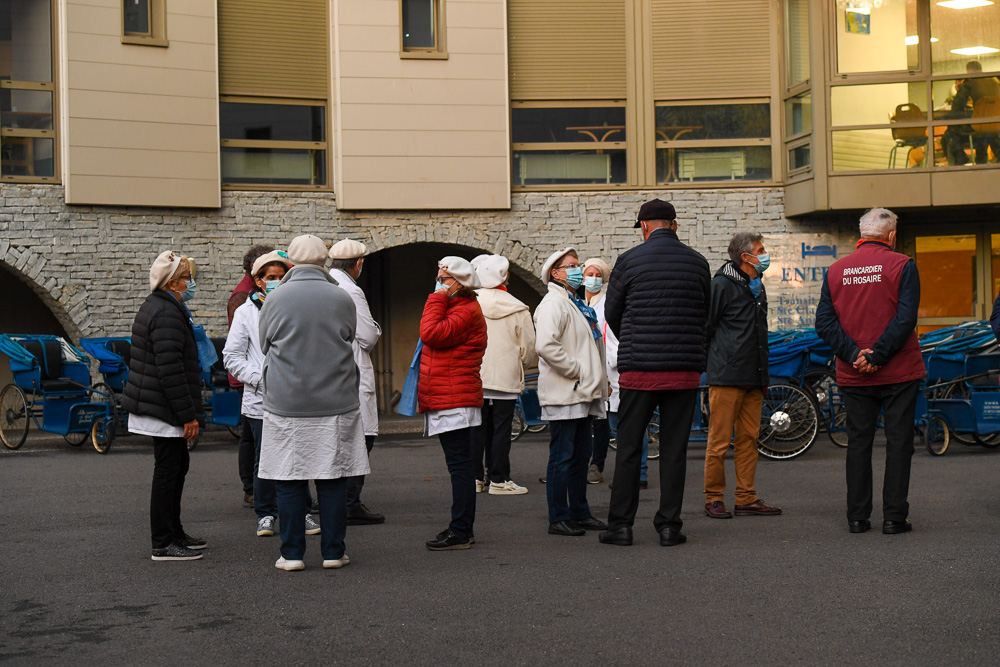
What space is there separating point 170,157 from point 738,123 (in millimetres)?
8572

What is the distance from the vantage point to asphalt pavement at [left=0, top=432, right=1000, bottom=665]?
5.06 metres

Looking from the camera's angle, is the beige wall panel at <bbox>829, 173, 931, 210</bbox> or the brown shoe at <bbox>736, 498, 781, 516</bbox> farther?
the beige wall panel at <bbox>829, 173, 931, 210</bbox>

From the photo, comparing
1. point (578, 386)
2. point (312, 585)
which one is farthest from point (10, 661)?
point (578, 386)

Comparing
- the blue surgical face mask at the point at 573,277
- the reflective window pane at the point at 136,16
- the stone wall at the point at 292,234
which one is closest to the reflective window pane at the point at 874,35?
the stone wall at the point at 292,234

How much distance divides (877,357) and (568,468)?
6.72 ft

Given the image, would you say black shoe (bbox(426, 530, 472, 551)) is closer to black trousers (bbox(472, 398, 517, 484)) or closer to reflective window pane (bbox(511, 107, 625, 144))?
black trousers (bbox(472, 398, 517, 484))

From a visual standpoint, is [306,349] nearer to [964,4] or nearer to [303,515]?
[303,515]

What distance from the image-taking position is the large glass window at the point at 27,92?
16906 millimetres

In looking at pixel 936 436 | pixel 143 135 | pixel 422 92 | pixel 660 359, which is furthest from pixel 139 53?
pixel 660 359

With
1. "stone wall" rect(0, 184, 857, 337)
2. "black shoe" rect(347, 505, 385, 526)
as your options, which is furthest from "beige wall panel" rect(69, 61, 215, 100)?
"black shoe" rect(347, 505, 385, 526)

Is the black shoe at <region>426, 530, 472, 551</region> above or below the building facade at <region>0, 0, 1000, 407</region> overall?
below

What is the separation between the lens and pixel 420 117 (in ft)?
60.2

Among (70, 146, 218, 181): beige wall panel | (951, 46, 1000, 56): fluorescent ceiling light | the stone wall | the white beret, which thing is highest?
(951, 46, 1000, 56): fluorescent ceiling light

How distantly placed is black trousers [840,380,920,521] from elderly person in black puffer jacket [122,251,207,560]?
160 inches
